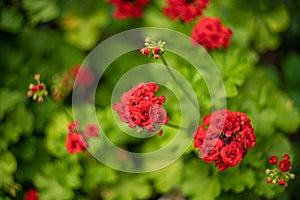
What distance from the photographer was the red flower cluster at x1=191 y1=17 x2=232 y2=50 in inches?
100

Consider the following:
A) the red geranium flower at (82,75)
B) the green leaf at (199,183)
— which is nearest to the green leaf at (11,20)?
the red geranium flower at (82,75)

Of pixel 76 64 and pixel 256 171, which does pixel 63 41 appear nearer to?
pixel 76 64

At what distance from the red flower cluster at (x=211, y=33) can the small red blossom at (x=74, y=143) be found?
2.90 feet

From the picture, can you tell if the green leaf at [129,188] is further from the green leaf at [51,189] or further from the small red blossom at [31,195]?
the small red blossom at [31,195]

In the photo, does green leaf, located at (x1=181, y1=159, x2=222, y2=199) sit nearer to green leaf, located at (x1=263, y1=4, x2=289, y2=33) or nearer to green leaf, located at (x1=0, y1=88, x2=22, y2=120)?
green leaf, located at (x1=0, y1=88, x2=22, y2=120)

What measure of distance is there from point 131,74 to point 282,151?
1104 millimetres

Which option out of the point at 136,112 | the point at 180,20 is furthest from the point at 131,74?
the point at 136,112

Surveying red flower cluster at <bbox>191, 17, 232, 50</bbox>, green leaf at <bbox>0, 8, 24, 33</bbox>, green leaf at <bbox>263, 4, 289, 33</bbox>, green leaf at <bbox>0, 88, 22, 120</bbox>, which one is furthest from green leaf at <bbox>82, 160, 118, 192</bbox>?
green leaf at <bbox>263, 4, 289, 33</bbox>

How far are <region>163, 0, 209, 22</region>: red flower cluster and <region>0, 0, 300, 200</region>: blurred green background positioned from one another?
8.5 inches

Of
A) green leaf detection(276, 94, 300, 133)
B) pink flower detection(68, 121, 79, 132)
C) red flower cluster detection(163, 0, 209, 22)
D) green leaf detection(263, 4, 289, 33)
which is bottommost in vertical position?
pink flower detection(68, 121, 79, 132)

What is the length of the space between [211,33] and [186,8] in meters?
0.23

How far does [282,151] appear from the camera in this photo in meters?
2.54

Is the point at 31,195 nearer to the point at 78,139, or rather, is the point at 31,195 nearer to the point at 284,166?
the point at 78,139

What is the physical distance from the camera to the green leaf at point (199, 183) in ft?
7.95
